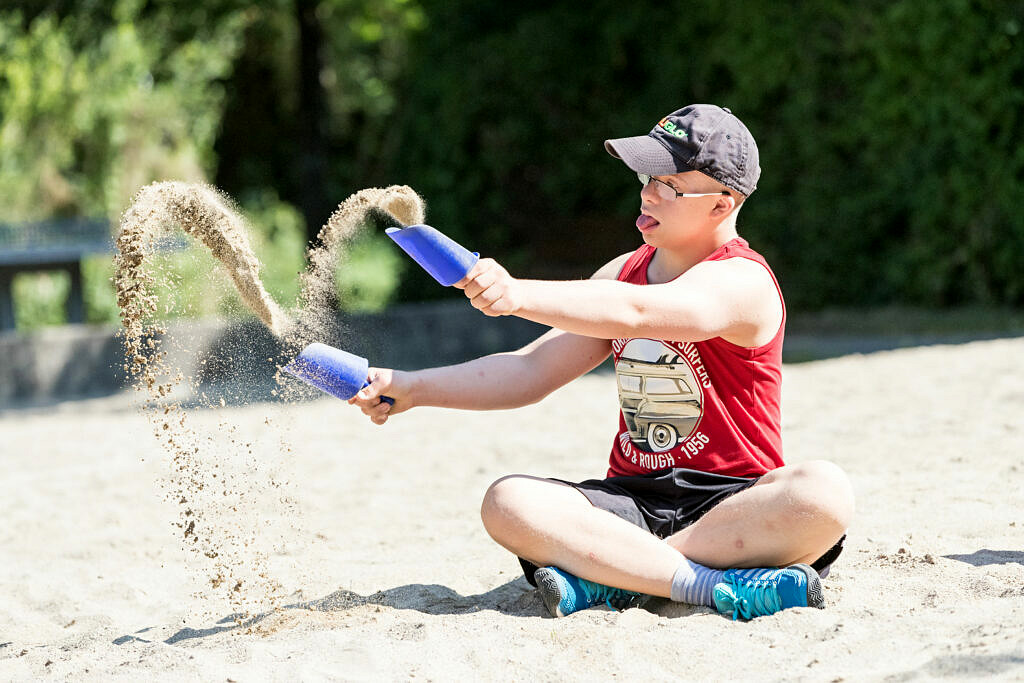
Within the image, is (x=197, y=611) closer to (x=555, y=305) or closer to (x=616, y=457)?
(x=616, y=457)

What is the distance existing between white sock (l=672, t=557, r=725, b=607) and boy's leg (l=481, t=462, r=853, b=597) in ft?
0.05

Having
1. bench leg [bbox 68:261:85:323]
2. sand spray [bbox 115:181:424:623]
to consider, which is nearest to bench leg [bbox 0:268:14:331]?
bench leg [bbox 68:261:85:323]

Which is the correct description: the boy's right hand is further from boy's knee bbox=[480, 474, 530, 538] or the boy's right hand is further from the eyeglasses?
the eyeglasses

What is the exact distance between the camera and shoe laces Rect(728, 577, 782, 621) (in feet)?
8.27

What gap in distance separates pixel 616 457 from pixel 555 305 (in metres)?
0.65

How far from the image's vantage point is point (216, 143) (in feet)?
58.4

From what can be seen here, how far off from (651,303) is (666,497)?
543 millimetres

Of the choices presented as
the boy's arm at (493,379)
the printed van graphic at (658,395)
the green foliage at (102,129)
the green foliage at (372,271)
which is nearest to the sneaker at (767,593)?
the printed van graphic at (658,395)

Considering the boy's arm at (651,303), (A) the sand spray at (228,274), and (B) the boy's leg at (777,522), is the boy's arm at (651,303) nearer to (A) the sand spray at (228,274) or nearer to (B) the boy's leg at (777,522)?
(B) the boy's leg at (777,522)

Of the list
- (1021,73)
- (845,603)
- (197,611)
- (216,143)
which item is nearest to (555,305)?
(845,603)

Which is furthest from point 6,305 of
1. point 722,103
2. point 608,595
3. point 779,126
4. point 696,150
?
point 696,150

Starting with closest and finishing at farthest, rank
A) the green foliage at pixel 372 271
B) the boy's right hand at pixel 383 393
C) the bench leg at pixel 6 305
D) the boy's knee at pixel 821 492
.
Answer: the boy's knee at pixel 821 492, the boy's right hand at pixel 383 393, the bench leg at pixel 6 305, the green foliage at pixel 372 271

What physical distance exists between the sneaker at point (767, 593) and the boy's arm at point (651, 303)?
20.2 inches

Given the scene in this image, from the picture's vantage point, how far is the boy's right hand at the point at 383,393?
2758 millimetres
